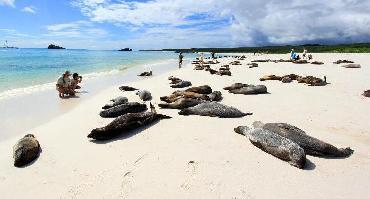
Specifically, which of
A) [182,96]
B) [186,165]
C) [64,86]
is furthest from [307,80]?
[186,165]

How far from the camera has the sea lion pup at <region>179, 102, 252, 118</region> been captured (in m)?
9.70

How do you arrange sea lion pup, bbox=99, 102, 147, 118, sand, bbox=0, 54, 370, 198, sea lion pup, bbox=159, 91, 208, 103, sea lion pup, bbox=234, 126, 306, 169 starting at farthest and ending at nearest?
sea lion pup, bbox=159, 91, 208, 103
sea lion pup, bbox=99, 102, 147, 118
sea lion pup, bbox=234, 126, 306, 169
sand, bbox=0, 54, 370, 198

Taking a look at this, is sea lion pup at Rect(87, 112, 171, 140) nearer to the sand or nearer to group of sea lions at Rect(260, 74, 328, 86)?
the sand

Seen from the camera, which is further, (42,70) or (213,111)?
(42,70)

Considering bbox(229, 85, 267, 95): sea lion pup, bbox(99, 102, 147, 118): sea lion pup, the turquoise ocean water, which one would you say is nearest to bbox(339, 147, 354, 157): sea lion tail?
bbox(99, 102, 147, 118): sea lion pup

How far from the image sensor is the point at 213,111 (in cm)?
979

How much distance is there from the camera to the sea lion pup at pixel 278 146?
6148mm

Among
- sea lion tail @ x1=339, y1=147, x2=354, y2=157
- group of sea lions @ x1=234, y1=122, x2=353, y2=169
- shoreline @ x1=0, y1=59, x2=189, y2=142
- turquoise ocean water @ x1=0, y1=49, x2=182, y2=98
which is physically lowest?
turquoise ocean water @ x1=0, y1=49, x2=182, y2=98

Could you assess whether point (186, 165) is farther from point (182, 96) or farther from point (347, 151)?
point (182, 96)

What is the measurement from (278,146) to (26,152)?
4680 millimetres

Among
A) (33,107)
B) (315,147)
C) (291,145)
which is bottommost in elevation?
(33,107)

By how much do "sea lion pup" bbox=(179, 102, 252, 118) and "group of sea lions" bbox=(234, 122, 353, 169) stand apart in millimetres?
2209

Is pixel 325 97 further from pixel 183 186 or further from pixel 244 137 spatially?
pixel 183 186

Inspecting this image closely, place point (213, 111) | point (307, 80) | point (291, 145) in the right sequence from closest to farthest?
1. point (291, 145)
2. point (213, 111)
3. point (307, 80)
